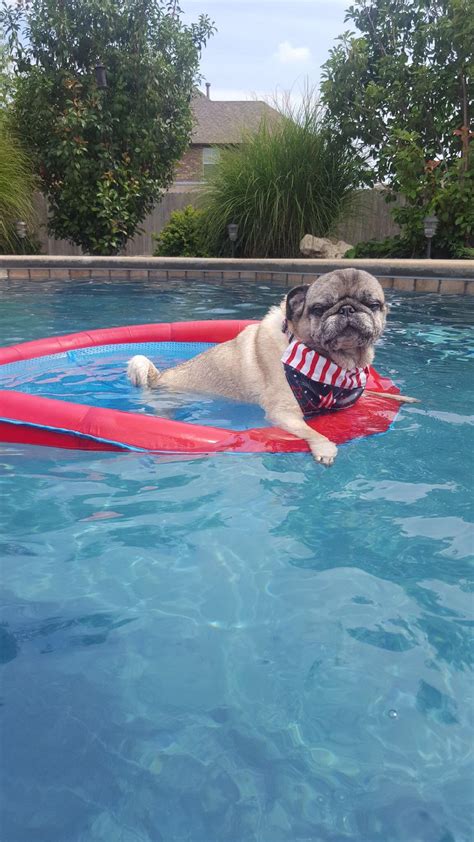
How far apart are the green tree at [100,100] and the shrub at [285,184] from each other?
2821mm

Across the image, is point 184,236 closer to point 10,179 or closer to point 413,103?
Answer: point 10,179

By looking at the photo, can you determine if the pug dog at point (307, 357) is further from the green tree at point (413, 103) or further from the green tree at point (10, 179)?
the green tree at point (10, 179)

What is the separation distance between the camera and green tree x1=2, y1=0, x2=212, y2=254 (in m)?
16.2

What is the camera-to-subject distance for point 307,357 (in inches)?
175

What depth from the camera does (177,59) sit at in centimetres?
1731

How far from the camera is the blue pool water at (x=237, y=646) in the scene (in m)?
1.86

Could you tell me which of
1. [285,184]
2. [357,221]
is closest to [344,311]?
[285,184]

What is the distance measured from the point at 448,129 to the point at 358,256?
302 cm

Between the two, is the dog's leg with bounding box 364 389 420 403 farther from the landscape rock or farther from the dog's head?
the landscape rock

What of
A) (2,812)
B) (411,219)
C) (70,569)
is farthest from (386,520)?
(411,219)

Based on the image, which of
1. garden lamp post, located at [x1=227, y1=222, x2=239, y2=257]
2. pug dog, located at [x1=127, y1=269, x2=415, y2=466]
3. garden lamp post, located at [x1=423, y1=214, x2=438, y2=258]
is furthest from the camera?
→ garden lamp post, located at [x1=227, y1=222, x2=239, y2=257]

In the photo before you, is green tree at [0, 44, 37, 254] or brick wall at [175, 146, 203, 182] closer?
green tree at [0, 44, 37, 254]

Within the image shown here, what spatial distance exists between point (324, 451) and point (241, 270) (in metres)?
9.93

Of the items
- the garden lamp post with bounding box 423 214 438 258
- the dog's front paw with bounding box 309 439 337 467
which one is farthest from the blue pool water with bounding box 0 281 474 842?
the garden lamp post with bounding box 423 214 438 258
